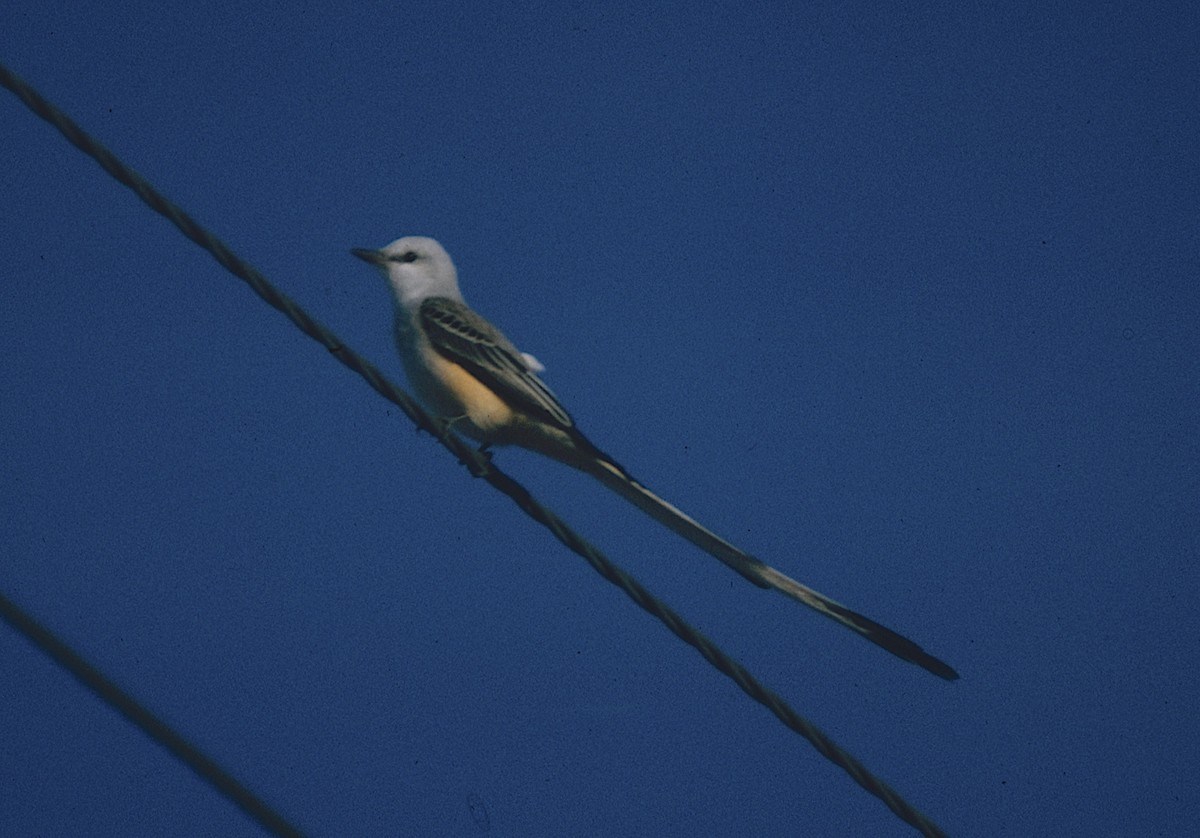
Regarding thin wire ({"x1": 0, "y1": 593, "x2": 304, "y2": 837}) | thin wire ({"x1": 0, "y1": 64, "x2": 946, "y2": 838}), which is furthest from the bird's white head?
thin wire ({"x1": 0, "y1": 593, "x2": 304, "y2": 837})

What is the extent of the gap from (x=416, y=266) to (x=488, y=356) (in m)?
0.70

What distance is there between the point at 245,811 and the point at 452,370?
1.74 metres

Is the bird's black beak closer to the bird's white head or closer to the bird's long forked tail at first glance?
the bird's white head

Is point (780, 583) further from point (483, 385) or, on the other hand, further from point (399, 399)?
point (483, 385)

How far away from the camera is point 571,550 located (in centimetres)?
201

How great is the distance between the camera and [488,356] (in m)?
3.40

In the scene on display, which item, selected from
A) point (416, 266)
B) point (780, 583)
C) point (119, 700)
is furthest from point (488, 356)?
point (119, 700)

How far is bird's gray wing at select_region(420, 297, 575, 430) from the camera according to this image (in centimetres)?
327

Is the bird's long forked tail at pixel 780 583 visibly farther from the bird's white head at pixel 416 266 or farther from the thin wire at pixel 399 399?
the bird's white head at pixel 416 266

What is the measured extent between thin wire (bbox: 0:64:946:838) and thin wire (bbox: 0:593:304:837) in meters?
0.64

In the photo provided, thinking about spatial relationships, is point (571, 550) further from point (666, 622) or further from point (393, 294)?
point (393, 294)

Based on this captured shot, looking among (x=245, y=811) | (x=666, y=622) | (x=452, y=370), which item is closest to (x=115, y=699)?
(x=245, y=811)

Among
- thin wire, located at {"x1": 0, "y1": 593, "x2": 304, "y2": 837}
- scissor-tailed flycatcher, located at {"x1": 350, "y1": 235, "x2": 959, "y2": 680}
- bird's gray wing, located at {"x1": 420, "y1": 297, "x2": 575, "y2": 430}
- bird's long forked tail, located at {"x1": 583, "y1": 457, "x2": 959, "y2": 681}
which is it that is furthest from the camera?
bird's gray wing, located at {"x1": 420, "y1": 297, "x2": 575, "y2": 430}

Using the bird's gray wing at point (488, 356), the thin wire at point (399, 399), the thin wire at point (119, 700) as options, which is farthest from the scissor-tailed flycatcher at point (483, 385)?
the thin wire at point (119, 700)
